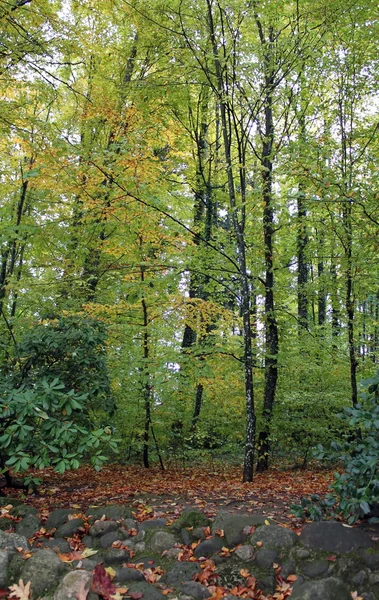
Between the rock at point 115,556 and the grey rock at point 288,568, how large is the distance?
130 centimetres

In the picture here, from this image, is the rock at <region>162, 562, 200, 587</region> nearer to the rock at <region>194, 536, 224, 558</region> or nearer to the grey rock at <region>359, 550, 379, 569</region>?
the rock at <region>194, 536, 224, 558</region>

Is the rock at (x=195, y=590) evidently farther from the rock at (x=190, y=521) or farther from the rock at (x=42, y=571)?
the rock at (x=42, y=571)

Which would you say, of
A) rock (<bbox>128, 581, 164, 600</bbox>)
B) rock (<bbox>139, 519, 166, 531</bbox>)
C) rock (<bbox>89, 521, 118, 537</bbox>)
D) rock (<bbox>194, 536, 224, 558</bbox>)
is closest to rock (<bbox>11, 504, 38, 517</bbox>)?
rock (<bbox>89, 521, 118, 537</bbox>)

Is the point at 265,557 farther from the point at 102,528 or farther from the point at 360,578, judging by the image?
the point at 102,528

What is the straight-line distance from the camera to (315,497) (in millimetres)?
3850

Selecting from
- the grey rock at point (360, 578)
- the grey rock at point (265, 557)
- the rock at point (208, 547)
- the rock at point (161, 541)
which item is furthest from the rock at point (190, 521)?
the grey rock at point (360, 578)

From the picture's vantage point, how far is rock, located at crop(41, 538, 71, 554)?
3.63 m

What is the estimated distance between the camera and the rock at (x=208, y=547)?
3541 millimetres

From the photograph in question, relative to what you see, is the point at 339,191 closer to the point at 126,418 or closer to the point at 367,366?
the point at 367,366

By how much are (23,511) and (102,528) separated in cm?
93

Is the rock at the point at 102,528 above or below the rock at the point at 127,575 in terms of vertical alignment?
above

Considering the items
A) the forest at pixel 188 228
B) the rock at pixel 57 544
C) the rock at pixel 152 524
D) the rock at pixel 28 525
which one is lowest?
the rock at pixel 57 544

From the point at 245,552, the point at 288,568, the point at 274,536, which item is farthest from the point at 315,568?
the point at 245,552

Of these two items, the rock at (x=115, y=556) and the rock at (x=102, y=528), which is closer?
the rock at (x=115, y=556)
